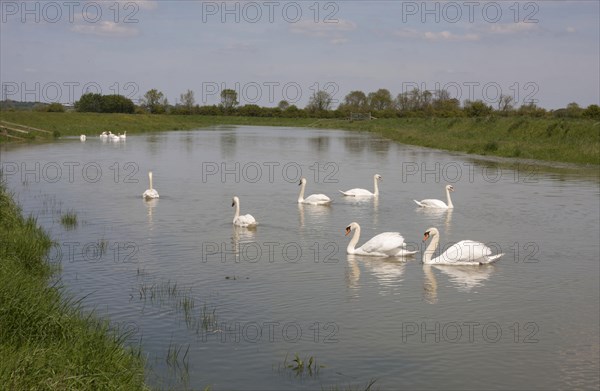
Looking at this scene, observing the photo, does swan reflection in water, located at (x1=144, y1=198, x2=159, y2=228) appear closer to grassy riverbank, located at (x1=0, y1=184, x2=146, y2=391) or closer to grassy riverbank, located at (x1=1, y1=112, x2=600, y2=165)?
grassy riverbank, located at (x1=0, y1=184, x2=146, y2=391)

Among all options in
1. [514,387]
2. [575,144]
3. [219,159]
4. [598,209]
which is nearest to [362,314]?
[514,387]

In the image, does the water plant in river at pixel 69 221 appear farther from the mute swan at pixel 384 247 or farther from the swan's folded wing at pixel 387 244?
the swan's folded wing at pixel 387 244

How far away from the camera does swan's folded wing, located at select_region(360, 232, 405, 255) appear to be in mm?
13430

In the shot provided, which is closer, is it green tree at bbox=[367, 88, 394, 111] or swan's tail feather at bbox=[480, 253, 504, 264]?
swan's tail feather at bbox=[480, 253, 504, 264]

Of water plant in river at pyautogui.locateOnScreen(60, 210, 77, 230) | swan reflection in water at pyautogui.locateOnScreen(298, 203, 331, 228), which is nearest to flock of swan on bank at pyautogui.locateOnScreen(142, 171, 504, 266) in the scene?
swan reflection in water at pyautogui.locateOnScreen(298, 203, 331, 228)

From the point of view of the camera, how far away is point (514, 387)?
797 cm

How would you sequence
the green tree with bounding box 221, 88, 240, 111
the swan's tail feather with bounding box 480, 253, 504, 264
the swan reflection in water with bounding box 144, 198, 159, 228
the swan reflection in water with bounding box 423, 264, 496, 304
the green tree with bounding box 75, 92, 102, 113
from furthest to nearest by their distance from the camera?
1. the green tree with bounding box 221, 88, 240, 111
2. the green tree with bounding box 75, 92, 102, 113
3. the swan reflection in water with bounding box 144, 198, 159, 228
4. the swan's tail feather with bounding box 480, 253, 504, 264
5. the swan reflection in water with bounding box 423, 264, 496, 304

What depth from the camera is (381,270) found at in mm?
12828

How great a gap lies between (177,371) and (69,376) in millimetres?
1977

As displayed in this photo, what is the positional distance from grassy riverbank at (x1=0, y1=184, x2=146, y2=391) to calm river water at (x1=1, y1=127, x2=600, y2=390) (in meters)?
0.67

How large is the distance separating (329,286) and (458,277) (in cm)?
211

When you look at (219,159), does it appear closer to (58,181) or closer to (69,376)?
(58,181)

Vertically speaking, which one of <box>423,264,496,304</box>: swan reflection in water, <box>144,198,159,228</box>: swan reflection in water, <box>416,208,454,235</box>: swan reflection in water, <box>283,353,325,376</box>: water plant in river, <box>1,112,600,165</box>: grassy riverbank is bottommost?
<box>283,353,325,376</box>: water plant in river

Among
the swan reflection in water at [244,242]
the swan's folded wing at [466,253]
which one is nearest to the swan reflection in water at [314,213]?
the swan reflection in water at [244,242]
